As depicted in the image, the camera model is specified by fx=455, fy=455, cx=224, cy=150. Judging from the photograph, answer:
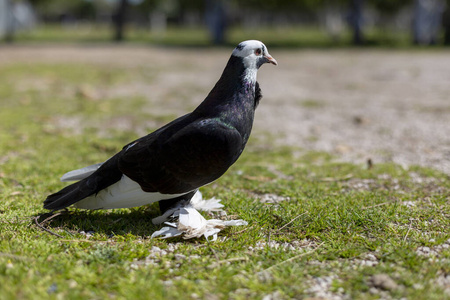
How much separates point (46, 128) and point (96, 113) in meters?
1.31

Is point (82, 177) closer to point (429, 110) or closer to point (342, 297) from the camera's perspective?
point (342, 297)

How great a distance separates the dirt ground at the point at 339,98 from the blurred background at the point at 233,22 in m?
9.68

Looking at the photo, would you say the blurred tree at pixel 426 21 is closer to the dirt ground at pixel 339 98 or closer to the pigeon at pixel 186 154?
the dirt ground at pixel 339 98

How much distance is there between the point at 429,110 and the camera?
7.54 metres

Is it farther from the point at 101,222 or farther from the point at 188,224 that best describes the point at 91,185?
the point at 188,224

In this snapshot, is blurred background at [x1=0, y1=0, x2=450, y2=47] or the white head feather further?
blurred background at [x1=0, y1=0, x2=450, y2=47]

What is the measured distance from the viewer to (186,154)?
2.78 m

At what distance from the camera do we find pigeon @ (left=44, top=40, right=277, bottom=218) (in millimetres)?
2766

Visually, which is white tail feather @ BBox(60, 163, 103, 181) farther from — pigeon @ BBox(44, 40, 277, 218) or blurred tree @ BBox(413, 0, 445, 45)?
blurred tree @ BBox(413, 0, 445, 45)

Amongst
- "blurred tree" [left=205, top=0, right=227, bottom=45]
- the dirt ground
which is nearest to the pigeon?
the dirt ground

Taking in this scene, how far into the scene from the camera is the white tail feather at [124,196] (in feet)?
9.66

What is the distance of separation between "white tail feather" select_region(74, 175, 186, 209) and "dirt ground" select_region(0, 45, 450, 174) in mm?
2899

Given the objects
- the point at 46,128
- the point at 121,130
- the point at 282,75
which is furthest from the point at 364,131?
the point at 282,75

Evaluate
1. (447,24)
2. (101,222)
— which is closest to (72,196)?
(101,222)
